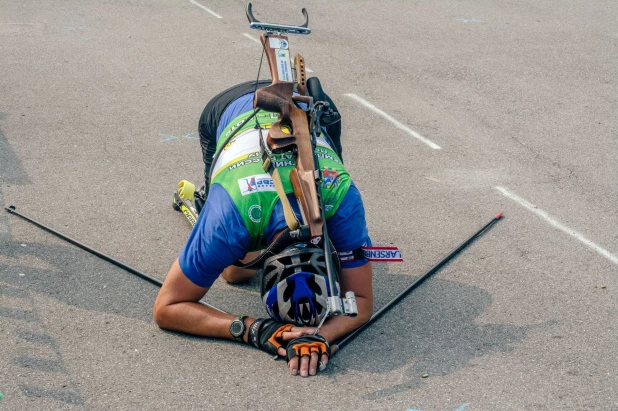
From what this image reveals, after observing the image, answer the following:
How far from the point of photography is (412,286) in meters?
5.14

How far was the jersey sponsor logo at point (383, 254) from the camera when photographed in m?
4.41

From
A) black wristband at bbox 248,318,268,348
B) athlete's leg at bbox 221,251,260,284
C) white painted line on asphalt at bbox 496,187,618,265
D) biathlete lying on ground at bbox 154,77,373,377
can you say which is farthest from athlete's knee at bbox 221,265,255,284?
white painted line on asphalt at bbox 496,187,618,265

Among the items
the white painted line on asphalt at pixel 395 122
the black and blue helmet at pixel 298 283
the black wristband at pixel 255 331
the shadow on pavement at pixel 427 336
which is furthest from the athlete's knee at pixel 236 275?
the white painted line on asphalt at pixel 395 122

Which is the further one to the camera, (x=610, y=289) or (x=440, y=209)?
(x=440, y=209)

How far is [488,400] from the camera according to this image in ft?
13.4

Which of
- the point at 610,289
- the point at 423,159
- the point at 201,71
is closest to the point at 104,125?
the point at 201,71

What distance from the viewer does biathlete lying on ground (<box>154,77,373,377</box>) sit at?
4039 mm

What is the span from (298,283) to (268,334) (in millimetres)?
470

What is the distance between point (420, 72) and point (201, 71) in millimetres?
2697

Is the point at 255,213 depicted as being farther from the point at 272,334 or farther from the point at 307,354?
the point at 307,354

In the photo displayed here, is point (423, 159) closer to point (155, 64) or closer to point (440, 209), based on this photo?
point (440, 209)

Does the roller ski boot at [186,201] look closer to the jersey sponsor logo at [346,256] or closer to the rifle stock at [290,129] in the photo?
the rifle stock at [290,129]

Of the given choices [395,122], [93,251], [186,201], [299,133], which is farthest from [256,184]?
[395,122]

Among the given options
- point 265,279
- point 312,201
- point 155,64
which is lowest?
point 155,64
